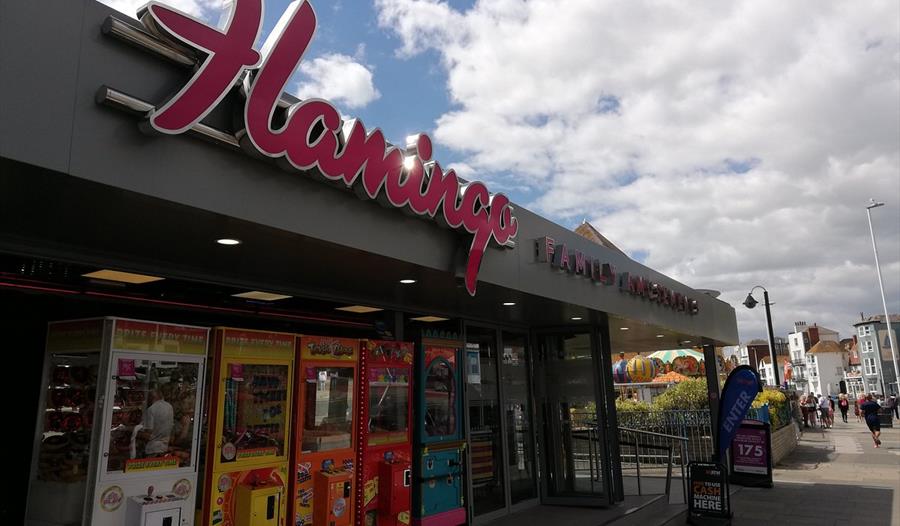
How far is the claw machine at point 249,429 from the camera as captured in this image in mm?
5043

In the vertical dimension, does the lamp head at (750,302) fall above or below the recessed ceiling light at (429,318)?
above

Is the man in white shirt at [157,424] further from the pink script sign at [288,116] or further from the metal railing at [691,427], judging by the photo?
the metal railing at [691,427]

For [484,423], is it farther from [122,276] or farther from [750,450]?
[750,450]

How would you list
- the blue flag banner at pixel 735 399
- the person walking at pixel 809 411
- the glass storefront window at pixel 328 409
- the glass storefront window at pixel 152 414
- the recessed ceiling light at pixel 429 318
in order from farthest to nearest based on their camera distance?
the person walking at pixel 809 411
the blue flag banner at pixel 735 399
the recessed ceiling light at pixel 429 318
the glass storefront window at pixel 328 409
the glass storefront window at pixel 152 414

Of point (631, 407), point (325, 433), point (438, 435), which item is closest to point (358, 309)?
point (438, 435)

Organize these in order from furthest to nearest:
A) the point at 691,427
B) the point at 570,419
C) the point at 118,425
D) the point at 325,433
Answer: the point at 691,427, the point at 570,419, the point at 325,433, the point at 118,425

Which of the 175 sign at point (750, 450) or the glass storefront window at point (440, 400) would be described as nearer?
the glass storefront window at point (440, 400)

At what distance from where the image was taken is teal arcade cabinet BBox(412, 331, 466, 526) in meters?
7.26

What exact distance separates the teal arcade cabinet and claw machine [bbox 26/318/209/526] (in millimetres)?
3037

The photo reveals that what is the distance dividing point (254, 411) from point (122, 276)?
1.64 meters

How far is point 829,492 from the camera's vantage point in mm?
11172

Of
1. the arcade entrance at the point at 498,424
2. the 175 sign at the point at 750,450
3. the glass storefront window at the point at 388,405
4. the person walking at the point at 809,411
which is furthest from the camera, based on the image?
the person walking at the point at 809,411

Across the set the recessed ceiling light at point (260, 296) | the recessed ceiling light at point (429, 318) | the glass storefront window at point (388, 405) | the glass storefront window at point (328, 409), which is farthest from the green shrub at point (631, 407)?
the recessed ceiling light at point (260, 296)

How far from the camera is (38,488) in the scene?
15.2ft
